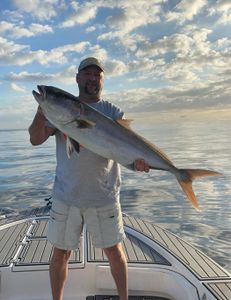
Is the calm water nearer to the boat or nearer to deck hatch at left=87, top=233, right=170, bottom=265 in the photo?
deck hatch at left=87, top=233, right=170, bottom=265

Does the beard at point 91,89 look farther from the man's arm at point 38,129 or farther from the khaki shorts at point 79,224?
the khaki shorts at point 79,224

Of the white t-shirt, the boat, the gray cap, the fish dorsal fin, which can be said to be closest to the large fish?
the fish dorsal fin

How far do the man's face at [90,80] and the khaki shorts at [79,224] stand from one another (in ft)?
3.77

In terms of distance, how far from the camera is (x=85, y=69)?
407 centimetres

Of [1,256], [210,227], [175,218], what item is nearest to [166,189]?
[175,218]

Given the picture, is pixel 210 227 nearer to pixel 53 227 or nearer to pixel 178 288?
pixel 178 288

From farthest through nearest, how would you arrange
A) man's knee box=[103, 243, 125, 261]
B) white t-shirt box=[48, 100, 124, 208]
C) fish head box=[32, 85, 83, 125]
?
man's knee box=[103, 243, 125, 261] < white t-shirt box=[48, 100, 124, 208] < fish head box=[32, 85, 83, 125]

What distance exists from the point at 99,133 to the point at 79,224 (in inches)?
38.4

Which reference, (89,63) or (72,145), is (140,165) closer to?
(72,145)

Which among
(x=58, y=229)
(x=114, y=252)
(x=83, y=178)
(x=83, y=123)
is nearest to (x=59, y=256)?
(x=58, y=229)

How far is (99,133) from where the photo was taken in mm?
3801

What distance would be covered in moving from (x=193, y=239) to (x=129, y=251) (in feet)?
13.8

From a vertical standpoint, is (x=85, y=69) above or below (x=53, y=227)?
above

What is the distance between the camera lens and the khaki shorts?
405cm
